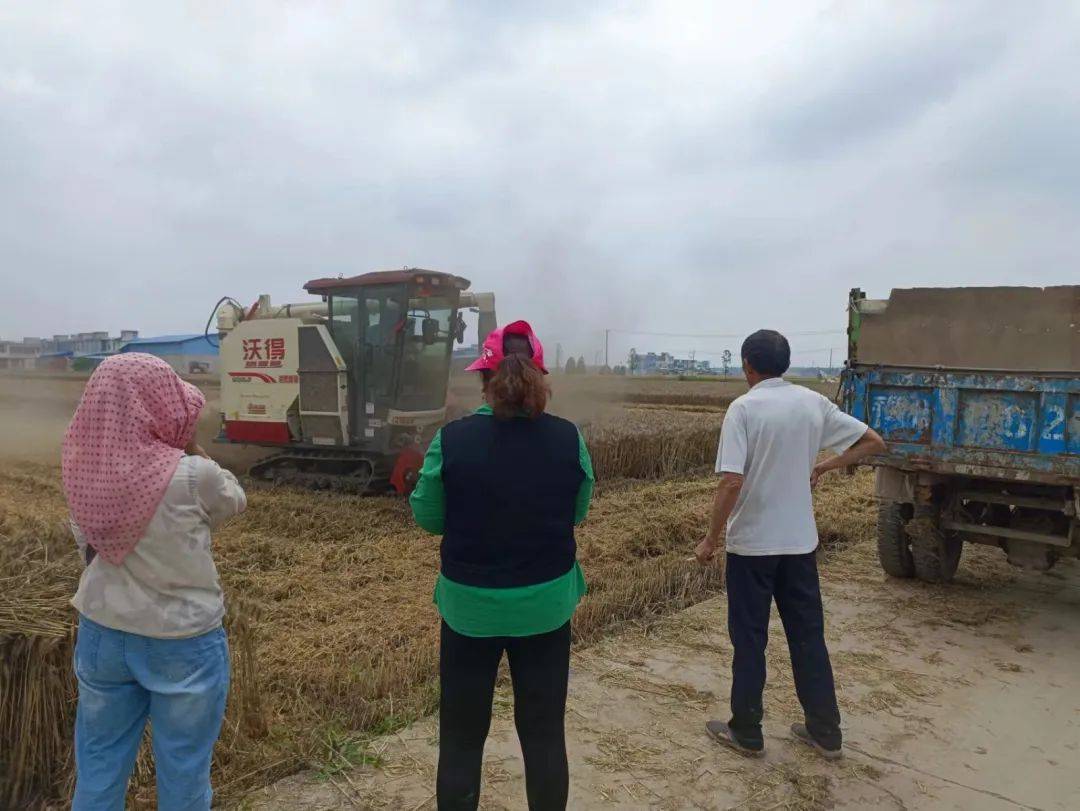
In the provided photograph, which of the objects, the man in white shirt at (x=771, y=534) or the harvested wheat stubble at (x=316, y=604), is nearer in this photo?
the harvested wheat stubble at (x=316, y=604)

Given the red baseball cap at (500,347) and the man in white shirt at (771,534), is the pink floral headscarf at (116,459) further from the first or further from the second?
the man in white shirt at (771,534)

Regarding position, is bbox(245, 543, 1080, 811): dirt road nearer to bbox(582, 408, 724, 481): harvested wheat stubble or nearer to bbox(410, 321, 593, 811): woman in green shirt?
bbox(410, 321, 593, 811): woman in green shirt

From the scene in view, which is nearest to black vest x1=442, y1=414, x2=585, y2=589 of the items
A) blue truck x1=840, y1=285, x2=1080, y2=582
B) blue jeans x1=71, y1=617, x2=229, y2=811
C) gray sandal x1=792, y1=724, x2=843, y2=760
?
blue jeans x1=71, y1=617, x2=229, y2=811

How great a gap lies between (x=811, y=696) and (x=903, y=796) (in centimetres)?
49

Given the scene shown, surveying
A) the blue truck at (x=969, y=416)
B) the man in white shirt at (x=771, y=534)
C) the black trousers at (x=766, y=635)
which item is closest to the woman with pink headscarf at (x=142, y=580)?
the man in white shirt at (x=771, y=534)

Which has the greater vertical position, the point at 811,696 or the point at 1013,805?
the point at 811,696

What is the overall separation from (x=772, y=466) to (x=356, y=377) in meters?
7.17

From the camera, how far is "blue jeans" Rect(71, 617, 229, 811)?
1.99 meters

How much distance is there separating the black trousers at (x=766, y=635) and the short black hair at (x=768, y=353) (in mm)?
830

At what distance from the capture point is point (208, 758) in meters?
2.10

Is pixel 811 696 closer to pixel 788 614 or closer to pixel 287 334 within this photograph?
pixel 788 614

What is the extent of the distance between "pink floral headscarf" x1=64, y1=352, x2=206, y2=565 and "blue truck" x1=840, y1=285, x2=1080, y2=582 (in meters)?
4.85

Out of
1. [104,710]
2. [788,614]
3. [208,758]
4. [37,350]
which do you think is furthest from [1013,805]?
[37,350]

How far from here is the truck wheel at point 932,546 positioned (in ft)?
18.1
